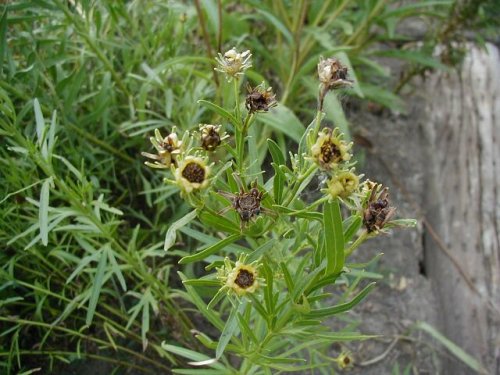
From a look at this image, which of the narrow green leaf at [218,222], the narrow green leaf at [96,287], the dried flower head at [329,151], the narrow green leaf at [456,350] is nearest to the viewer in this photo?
the dried flower head at [329,151]

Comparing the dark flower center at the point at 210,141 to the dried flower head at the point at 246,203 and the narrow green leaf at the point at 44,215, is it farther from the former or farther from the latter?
the narrow green leaf at the point at 44,215

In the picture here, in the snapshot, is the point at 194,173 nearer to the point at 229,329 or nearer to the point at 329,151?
the point at 329,151

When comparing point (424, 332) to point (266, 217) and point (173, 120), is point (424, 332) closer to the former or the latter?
point (173, 120)

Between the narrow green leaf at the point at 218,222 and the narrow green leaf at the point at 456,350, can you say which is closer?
the narrow green leaf at the point at 218,222

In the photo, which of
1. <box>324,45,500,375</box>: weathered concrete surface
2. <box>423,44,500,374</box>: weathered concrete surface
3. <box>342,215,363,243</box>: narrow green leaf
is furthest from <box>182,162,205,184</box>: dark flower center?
<box>423,44,500,374</box>: weathered concrete surface

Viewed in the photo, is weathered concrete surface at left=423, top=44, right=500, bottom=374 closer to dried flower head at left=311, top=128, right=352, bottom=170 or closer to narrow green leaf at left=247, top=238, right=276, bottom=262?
narrow green leaf at left=247, top=238, right=276, bottom=262

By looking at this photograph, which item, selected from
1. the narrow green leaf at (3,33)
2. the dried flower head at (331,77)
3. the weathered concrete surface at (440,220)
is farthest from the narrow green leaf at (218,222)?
the weathered concrete surface at (440,220)

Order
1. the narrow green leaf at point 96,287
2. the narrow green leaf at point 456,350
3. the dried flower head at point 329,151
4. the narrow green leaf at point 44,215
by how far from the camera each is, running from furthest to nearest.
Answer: the narrow green leaf at point 456,350 → the narrow green leaf at point 96,287 → the narrow green leaf at point 44,215 → the dried flower head at point 329,151
